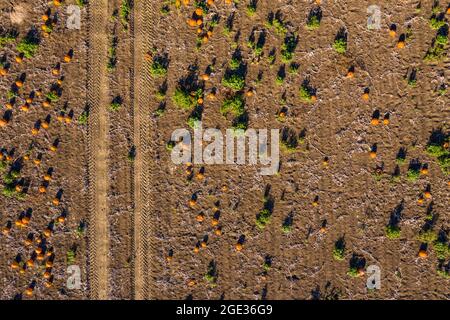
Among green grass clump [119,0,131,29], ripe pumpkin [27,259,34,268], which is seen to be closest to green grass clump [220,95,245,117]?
green grass clump [119,0,131,29]

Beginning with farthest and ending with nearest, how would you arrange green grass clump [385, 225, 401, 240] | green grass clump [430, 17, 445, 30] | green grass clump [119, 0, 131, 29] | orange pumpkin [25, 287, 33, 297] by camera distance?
orange pumpkin [25, 287, 33, 297], green grass clump [119, 0, 131, 29], green grass clump [385, 225, 401, 240], green grass clump [430, 17, 445, 30]

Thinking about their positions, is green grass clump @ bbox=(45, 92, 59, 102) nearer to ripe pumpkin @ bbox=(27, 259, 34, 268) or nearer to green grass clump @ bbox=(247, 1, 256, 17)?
ripe pumpkin @ bbox=(27, 259, 34, 268)

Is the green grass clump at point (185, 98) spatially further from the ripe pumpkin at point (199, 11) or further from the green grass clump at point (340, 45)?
the green grass clump at point (340, 45)

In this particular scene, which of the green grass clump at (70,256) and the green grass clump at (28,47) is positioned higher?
the green grass clump at (28,47)

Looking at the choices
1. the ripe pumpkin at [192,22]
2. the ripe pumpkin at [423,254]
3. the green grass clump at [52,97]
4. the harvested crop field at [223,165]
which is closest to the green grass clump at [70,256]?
the harvested crop field at [223,165]

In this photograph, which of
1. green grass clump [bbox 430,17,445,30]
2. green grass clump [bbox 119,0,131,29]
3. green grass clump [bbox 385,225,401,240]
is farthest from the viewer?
green grass clump [bbox 119,0,131,29]
